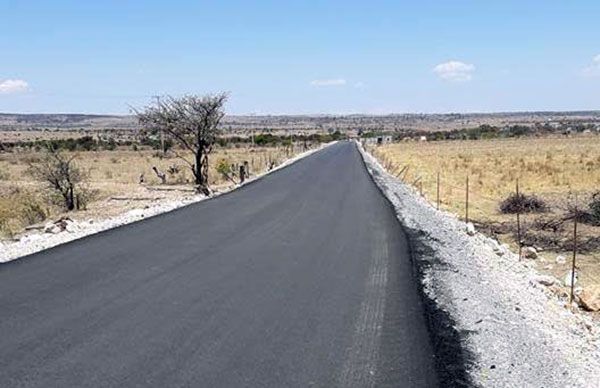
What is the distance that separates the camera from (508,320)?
955 centimetres

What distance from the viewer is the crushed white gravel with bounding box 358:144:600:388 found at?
737 cm

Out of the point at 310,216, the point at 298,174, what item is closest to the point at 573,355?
the point at 310,216

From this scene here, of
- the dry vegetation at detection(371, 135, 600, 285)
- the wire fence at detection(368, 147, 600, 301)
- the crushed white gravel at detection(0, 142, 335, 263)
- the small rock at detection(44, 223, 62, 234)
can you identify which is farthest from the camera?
the wire fence at detection(368, 147, 600, 301)

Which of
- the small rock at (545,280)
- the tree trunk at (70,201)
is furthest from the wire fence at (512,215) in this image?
the tree trunk at (70,201)

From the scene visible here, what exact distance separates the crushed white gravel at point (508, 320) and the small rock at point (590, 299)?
27cm

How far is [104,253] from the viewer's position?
14.1 meters

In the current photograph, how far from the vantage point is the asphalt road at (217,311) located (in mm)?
7195

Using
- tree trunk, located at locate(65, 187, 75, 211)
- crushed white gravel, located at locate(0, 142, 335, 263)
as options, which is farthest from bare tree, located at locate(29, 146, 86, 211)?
crushed white gravel, located at locate(0, 142, 335, 263)

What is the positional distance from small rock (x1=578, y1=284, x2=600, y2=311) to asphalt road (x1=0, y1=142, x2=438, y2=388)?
2583mm

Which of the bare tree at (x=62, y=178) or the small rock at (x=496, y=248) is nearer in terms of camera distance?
the small rock at (x=496, y=248)

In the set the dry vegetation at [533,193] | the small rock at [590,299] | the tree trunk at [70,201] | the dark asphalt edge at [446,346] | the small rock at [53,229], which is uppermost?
the dark asphalt edge at [446,346]

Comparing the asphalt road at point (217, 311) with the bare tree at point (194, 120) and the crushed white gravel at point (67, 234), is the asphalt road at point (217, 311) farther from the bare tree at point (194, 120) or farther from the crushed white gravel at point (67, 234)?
the bare tree at point (194, 120)

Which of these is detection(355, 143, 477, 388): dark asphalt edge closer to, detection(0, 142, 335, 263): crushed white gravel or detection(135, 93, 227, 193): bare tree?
detection(0, 142, 335, 263): crushed white gravel

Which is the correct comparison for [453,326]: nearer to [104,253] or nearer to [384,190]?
[104,253]
